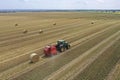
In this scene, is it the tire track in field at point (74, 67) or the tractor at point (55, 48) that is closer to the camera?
the tire track in field at point (74, 67)

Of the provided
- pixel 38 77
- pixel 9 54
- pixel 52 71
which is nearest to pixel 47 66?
pixel 52 71

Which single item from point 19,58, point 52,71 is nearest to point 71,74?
point 52,71

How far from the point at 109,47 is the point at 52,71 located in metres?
12.2

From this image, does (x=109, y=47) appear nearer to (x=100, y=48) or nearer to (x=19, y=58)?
(x=100, y=48)

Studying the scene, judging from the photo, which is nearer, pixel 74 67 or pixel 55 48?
pixel 74 67

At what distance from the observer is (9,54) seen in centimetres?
2478

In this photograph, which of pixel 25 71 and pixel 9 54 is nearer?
pixel 25 71

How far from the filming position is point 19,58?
74.7 ft

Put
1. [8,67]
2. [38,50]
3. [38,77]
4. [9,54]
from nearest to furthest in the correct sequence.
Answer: [38,77] < [8,67] < [9,54] < [38,50]

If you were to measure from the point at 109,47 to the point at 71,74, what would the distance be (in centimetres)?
1234

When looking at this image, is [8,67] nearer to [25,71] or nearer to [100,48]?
[25,71]

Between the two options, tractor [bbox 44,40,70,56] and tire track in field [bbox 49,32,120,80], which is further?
tractor [bbox 44,40,70,56]

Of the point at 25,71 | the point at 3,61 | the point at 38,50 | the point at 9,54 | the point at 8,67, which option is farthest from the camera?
the point at 38,50

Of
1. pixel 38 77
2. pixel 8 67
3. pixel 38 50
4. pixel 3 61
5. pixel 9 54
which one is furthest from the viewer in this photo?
pixel 38 50
